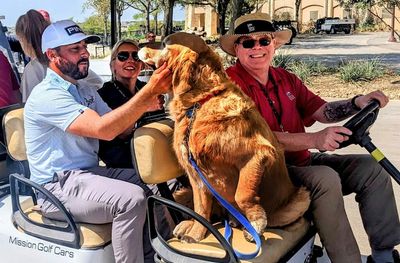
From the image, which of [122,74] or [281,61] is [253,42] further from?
[281,61]

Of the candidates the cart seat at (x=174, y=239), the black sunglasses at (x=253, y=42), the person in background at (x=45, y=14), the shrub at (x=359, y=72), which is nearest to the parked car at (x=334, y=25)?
the shrub at (x=359, y=72)

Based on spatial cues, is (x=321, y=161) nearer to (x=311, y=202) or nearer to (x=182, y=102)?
(x=311, y=202)

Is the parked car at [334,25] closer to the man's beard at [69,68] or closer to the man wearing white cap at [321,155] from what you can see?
the man wearing white cap at [321,155]

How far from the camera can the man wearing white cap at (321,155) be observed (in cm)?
214

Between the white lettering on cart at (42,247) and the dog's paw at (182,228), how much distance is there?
44cm

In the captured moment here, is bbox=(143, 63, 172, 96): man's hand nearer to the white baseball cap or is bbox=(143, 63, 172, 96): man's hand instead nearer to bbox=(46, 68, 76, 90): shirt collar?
bbox=(46, 68, 76, 90): shirt collar

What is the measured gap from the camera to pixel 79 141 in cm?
229

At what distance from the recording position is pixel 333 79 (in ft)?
34.3

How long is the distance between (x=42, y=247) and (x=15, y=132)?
1.99 ft

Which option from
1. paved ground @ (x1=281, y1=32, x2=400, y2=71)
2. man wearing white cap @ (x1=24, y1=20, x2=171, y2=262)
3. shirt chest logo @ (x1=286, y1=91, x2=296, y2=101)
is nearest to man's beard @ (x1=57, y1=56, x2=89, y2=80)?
man wearing white cap @ (x1=24, y1=20, x2=171, y2=262)

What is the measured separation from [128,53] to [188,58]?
1158 mm

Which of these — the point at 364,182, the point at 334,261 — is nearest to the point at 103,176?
the point at 334,261

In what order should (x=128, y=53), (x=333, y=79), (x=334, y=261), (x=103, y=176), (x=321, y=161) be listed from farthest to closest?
1. (x=333, y=79)
2. (x=128, y=53)
3. (x=321, y=161)
4. (x=103, y=176)
5. (x=334, y=261)

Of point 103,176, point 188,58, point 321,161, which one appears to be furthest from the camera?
point 321,161
